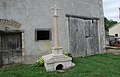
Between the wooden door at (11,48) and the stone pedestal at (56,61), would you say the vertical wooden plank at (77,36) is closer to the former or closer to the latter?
the stone pedestal at (56,61)

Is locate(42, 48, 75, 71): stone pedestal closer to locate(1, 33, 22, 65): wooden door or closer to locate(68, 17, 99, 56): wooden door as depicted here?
locate(1, 33, 22, 65): wooden door

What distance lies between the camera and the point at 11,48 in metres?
10.3

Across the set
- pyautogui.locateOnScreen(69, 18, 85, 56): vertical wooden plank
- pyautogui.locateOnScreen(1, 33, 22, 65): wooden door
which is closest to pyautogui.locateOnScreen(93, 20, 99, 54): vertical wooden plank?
pyautogui.locateOnScreen(69, 18, 85, 56): vertical wooden plank

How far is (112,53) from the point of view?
14.1 m

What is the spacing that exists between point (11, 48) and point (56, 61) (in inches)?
114

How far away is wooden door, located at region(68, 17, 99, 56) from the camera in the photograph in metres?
12.2

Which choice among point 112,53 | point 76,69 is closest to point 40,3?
point 76,69

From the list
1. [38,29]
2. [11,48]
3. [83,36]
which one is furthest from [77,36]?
[11,48]

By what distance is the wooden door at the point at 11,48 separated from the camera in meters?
10.1

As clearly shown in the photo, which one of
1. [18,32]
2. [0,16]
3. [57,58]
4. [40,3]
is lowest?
[57,58]

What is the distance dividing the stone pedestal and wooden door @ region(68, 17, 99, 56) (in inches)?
119

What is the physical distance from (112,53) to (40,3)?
6.60m

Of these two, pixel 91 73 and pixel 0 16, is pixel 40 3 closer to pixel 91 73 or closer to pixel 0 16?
pixel 0 16

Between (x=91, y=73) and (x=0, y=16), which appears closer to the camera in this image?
(x=91, y=73)
